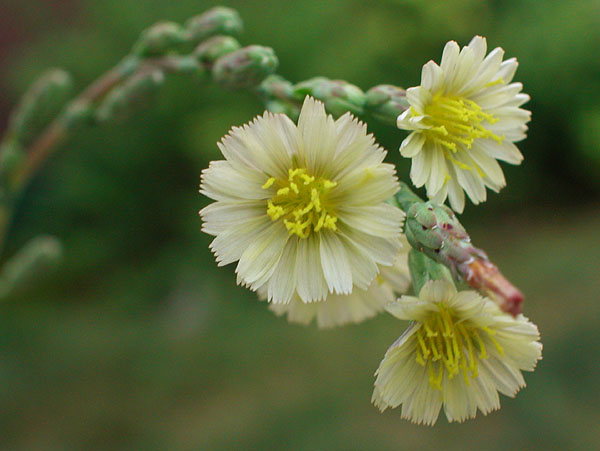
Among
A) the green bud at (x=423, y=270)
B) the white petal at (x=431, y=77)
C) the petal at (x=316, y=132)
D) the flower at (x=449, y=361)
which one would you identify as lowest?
the flower at (x=449, y=361)

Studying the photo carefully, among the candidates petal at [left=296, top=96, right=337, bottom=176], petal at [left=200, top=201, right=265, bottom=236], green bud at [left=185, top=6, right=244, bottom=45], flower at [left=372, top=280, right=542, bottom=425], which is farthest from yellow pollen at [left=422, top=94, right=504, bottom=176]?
green bud at [left=185, top=6, right=244, bottom=45]

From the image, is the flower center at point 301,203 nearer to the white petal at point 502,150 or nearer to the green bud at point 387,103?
the green bud at point 387,103

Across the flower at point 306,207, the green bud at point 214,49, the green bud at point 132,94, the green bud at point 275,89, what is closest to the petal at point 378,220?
the flower at point 306,207

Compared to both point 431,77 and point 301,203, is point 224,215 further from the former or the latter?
point 431,77

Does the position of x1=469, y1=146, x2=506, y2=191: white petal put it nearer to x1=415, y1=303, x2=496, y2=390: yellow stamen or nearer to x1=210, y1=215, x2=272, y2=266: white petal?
x1=415, y1=303, x2=496, y2=390: yellow stamen

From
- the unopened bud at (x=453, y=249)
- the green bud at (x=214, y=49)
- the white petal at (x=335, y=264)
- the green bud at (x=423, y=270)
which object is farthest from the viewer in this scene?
the green bud at (x=214, y=49)

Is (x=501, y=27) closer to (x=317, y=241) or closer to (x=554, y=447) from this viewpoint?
(x=554, y=447)

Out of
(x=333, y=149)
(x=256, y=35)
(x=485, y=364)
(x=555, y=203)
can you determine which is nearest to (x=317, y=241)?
(x=333, y=149)
